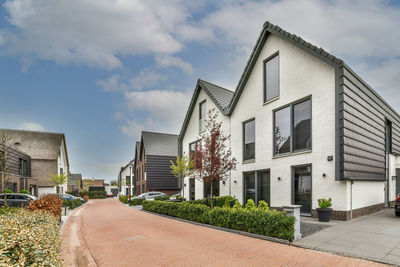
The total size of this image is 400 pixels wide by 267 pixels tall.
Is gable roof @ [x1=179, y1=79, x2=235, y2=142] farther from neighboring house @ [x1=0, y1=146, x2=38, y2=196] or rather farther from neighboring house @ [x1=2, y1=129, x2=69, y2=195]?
neighboring house @ [x1=2, y1=129, x2=69, y2=195]

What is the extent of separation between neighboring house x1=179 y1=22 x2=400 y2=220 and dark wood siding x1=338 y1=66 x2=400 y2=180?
0.04 metres

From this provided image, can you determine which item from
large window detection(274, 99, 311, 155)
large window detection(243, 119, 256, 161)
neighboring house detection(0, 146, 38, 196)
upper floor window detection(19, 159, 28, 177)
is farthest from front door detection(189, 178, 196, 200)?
upper floor window detection(19, 159, 28, 177)

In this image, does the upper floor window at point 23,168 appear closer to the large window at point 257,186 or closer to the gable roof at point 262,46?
the gable roof at point 262,46

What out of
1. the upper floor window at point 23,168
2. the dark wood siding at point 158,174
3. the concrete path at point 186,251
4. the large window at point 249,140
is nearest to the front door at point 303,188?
the large window at point 249,140

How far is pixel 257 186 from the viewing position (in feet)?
50.3

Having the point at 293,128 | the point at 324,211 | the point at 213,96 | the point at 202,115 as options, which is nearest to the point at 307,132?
the point at 293,128

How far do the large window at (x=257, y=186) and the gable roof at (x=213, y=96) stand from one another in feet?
16.5

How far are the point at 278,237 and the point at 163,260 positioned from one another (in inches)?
156

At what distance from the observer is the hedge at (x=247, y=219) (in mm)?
8219

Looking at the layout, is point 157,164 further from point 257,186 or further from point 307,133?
point 307,133

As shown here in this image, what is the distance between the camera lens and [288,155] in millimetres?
13258

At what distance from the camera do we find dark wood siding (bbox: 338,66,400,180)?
10953 millimetres

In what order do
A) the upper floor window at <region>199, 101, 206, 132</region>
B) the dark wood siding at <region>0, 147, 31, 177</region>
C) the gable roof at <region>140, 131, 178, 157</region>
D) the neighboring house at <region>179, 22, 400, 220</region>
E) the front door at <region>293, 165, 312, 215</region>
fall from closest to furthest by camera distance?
the neighboring house at <region>179, 22, 400, 220</region> < the front door at <region>293, 165, 312, 215</region> < the upper floor window at <region>199, 101, 206, 132</region> < the dark wood siding at <region>0, 147, 31, 177</region> < the gable roof at <region>140, 131, 178, 157</region>

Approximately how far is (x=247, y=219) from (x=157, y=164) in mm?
26059
